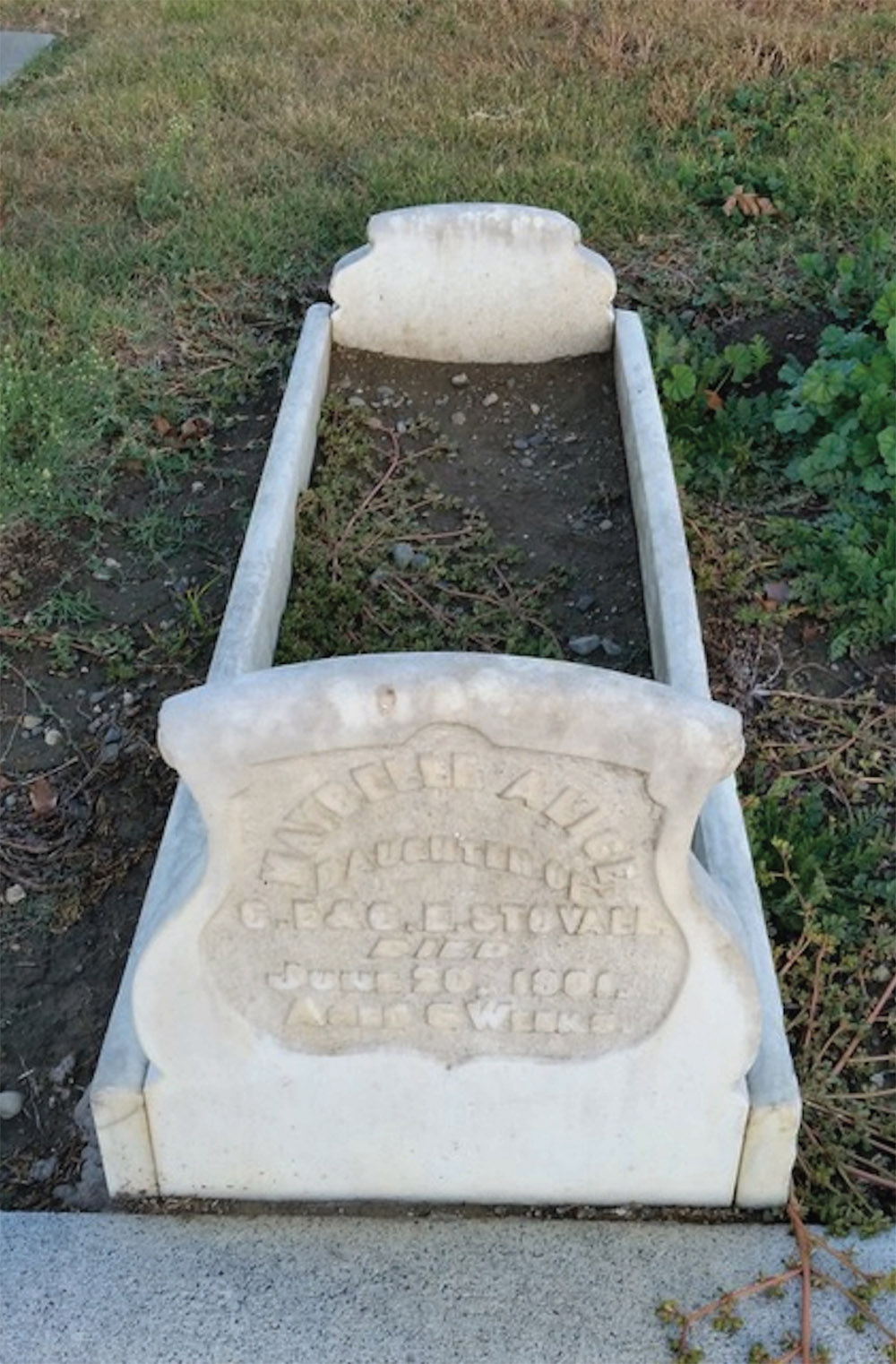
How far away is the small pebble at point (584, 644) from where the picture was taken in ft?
11.3

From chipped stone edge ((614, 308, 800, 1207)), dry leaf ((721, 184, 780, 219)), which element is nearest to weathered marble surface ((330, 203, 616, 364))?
chipped stone edge ((614, 308, 800, 1207))

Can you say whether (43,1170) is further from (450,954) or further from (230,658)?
(230,658)

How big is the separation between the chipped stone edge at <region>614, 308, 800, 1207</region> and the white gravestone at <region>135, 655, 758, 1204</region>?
0.19 feet

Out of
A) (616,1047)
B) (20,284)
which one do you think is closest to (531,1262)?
(616,1047)

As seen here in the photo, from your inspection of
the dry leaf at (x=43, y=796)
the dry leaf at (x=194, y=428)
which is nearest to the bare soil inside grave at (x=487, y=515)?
the dry leaf at (x=194, y=428)

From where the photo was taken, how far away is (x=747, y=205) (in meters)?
5.56

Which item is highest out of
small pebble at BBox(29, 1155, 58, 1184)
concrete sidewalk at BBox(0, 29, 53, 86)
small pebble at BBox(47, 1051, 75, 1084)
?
small pebble at BBox(29, 1155, 58, 1184)

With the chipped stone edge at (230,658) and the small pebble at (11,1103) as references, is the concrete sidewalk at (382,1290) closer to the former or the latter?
the chipped stone edge at (230,658)

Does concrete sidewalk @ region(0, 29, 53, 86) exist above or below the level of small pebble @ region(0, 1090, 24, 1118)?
below

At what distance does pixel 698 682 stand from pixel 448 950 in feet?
3.45

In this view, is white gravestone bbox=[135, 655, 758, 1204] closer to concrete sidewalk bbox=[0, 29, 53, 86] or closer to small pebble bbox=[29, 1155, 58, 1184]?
small pebble bbox=[29, 1155, 58, 1184]

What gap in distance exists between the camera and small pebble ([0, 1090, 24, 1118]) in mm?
2482

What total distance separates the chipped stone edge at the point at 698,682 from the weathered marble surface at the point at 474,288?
0.19 meters

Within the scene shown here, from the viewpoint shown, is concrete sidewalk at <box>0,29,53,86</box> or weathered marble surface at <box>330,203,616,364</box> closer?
weathered marble surface at <box>330,203,616,364</box>
